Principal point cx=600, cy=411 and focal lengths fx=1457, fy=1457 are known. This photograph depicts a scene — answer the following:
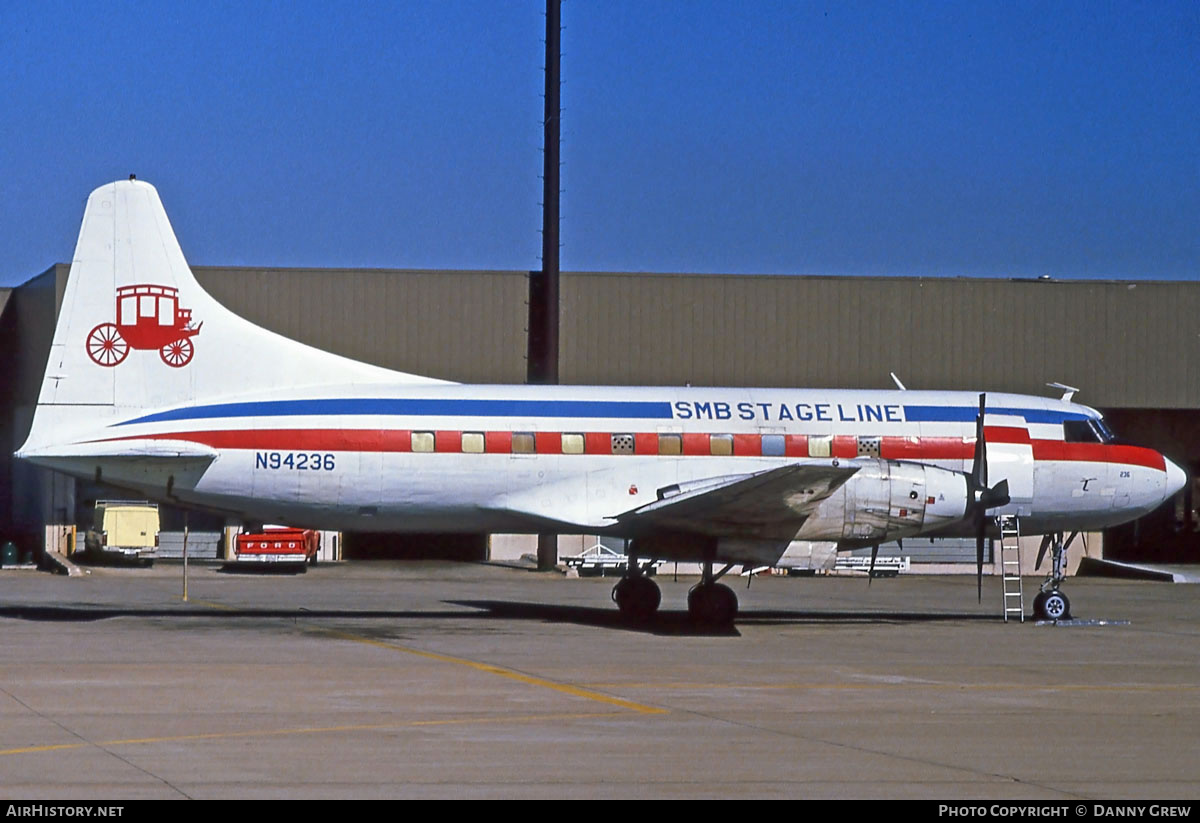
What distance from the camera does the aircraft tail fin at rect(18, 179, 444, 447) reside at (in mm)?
21672

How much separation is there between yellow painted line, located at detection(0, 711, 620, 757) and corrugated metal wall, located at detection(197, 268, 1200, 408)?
30918mm

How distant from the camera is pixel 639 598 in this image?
80.2 feet

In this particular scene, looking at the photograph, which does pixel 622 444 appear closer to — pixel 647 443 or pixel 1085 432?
pixel 647 443

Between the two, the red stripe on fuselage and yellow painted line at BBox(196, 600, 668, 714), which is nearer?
yellow painted line at BBox(196, 600, 668, 714)

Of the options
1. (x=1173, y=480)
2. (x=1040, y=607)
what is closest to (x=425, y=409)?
(x=1040, y=607)

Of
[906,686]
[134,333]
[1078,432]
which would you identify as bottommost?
[906,686]

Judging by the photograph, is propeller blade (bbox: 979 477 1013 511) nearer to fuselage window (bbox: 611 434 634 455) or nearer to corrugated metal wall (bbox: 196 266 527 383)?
fuselage window (bbox: 611 434 634 455)

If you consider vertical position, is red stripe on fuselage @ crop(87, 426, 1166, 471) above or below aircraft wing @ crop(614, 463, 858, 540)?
above

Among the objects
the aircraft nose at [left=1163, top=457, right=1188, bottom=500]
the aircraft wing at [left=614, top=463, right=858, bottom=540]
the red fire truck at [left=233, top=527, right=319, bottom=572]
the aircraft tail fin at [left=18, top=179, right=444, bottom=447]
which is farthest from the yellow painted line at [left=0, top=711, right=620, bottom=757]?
the red fire truck at [left=233, top=527, right=319, bottom=572]

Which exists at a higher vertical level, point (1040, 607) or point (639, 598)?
point (639, 598)

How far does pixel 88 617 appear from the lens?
919 inches

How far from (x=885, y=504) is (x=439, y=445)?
685 cm
